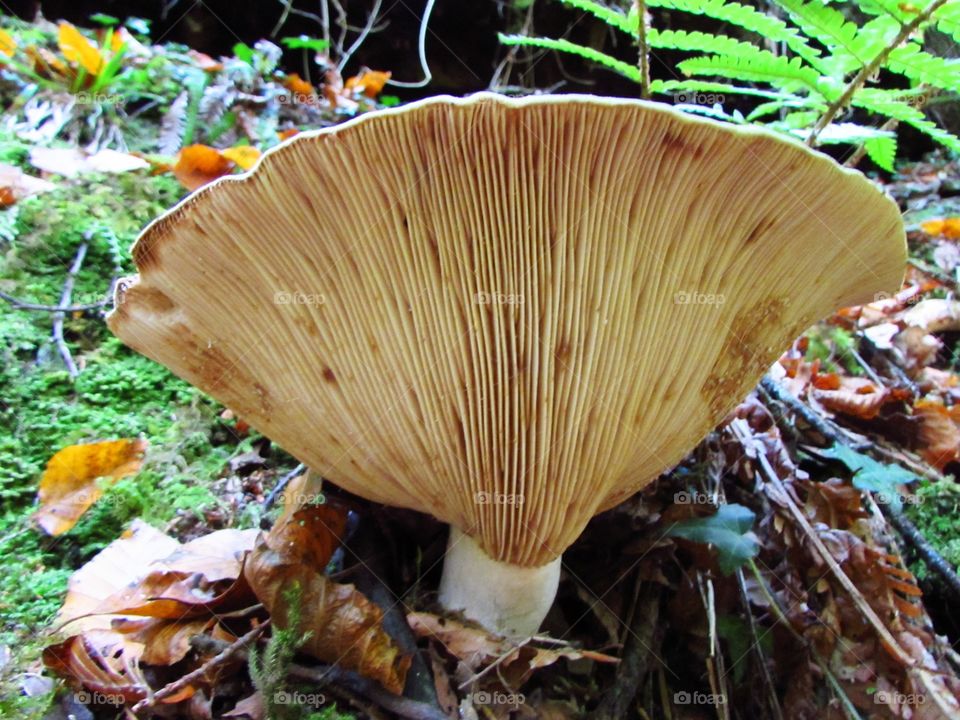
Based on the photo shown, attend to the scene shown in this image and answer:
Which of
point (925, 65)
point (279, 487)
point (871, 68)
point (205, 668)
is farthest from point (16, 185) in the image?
point (925, 65)

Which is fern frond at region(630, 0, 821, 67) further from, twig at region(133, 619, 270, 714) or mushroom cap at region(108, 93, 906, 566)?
twig at region(133, 619, 270, 714)

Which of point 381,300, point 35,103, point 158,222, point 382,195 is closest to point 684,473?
point 381,300

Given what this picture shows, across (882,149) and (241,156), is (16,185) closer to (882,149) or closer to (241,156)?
(241,156)

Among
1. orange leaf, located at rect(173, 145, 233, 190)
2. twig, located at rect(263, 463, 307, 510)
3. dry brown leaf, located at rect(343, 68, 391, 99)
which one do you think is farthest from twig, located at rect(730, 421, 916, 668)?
dry brown leaf, located at rect(343, 68, 391, 99)

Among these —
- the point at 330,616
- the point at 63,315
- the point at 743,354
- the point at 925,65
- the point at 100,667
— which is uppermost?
the point at 925,65

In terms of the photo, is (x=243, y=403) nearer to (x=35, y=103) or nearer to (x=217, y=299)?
(x=217, y=299)

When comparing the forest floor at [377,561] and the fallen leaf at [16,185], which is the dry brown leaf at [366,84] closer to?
the forest floor at [377,561]

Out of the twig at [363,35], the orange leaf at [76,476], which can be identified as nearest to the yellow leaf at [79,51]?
the twig at [363,35]
